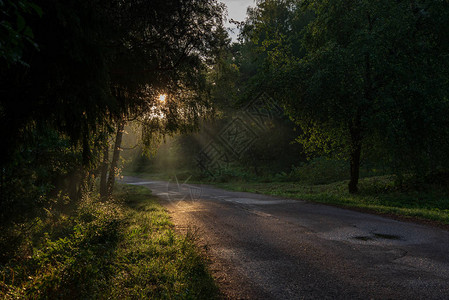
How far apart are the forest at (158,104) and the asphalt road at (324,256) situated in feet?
2.98

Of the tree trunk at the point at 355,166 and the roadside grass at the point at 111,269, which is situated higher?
the tree trunk at the point at 355,166

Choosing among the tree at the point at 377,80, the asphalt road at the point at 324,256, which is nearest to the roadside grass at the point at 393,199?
the tree at the point at 377,80

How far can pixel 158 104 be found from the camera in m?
6.96

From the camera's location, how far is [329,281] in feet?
14.9

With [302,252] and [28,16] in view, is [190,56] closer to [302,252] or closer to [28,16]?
[28,16]

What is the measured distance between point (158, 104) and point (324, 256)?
515 centimetres

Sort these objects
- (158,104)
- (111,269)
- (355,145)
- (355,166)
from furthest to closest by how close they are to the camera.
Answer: (355,166)
(355,145)
(158,104)
(111,269)

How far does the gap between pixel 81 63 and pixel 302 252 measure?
17.9ft

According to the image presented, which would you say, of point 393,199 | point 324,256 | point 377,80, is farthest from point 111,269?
point 377,80

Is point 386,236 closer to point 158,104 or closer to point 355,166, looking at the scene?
point 158,104

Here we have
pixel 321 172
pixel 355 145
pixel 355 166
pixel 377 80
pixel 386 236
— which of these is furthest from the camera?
pixel 321 172

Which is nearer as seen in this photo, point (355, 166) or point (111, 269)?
point (111, 269)

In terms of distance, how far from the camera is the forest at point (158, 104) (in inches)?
144

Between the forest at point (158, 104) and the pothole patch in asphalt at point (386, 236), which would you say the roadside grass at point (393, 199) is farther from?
the pothole patch in asphalt at point (386, 236)
